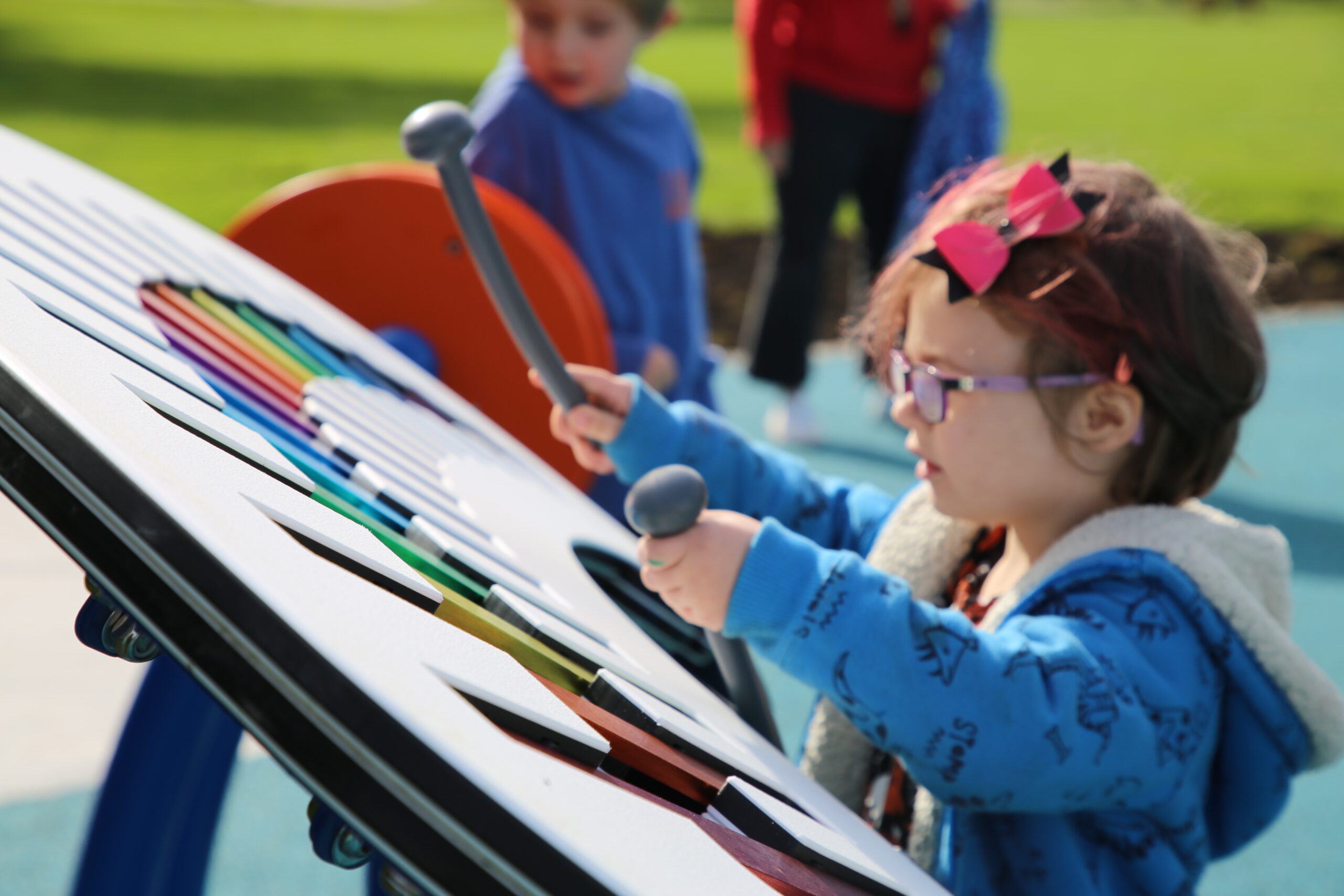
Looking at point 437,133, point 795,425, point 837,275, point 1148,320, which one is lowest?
point 837,275

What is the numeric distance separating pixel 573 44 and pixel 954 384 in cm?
130

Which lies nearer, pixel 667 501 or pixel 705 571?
pixel 667 501

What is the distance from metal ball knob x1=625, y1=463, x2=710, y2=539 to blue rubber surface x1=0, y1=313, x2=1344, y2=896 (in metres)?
0.47

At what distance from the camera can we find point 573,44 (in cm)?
219

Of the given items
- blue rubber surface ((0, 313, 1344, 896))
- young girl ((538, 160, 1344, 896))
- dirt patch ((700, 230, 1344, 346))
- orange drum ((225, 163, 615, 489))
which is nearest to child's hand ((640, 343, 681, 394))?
orange drum ((225, 163, 615, 489))

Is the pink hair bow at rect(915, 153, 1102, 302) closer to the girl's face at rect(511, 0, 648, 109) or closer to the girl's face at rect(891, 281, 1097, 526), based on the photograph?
the girl's face at rect(891, 281, 1097, 526)

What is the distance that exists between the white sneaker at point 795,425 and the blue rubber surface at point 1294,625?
53 mm

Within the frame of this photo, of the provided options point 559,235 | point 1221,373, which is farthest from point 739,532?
point 559,235

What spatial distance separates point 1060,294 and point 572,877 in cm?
78

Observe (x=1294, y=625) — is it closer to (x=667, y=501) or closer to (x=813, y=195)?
(x=813, y=195)

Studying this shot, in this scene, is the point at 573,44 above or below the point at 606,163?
above

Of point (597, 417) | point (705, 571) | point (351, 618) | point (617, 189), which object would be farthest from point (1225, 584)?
point (617, 189)

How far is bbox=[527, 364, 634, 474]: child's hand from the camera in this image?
50.9 inches

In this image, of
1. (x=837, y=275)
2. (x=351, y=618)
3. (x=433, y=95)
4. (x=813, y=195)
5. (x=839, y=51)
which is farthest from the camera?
(x=433, y=95)
